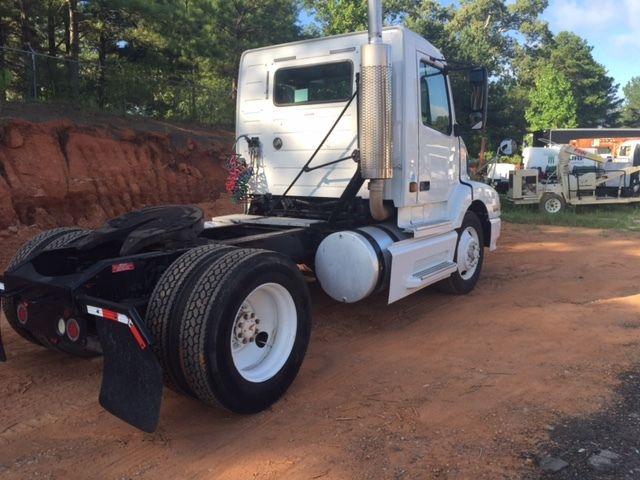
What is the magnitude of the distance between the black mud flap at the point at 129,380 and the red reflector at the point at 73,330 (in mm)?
387

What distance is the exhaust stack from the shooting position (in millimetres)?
5410

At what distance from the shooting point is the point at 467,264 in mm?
7398

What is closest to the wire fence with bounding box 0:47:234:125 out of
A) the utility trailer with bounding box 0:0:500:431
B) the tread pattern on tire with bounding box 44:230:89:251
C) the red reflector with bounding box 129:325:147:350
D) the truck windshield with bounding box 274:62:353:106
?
the truck windshield with bounding box 274:62:353:106

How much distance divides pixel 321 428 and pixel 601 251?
898 centimetres

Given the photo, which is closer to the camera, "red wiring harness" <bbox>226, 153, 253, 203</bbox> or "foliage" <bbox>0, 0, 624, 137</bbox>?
"red wiring harness" <bbox>226, 153, 253, 203</bbox>

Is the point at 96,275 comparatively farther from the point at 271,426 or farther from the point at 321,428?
Result: the point at 321,428

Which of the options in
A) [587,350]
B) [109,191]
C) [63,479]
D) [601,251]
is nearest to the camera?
[63,479]

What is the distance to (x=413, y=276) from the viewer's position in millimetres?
6012

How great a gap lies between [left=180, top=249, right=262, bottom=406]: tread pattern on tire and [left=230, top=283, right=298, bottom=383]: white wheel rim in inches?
11.4

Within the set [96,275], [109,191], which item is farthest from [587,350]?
[109,191]

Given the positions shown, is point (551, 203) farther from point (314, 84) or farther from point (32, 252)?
point (32, 252)

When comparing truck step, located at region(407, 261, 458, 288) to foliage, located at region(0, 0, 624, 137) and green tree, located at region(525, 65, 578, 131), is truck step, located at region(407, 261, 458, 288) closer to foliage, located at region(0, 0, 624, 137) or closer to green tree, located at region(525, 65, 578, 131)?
foliage, located at region(0, 0, 624, 137)

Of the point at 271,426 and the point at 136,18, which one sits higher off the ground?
the point at 136,18

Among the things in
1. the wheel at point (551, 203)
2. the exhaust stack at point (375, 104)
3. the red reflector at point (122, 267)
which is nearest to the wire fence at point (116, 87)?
the exhaust stack at point (375, 104)
